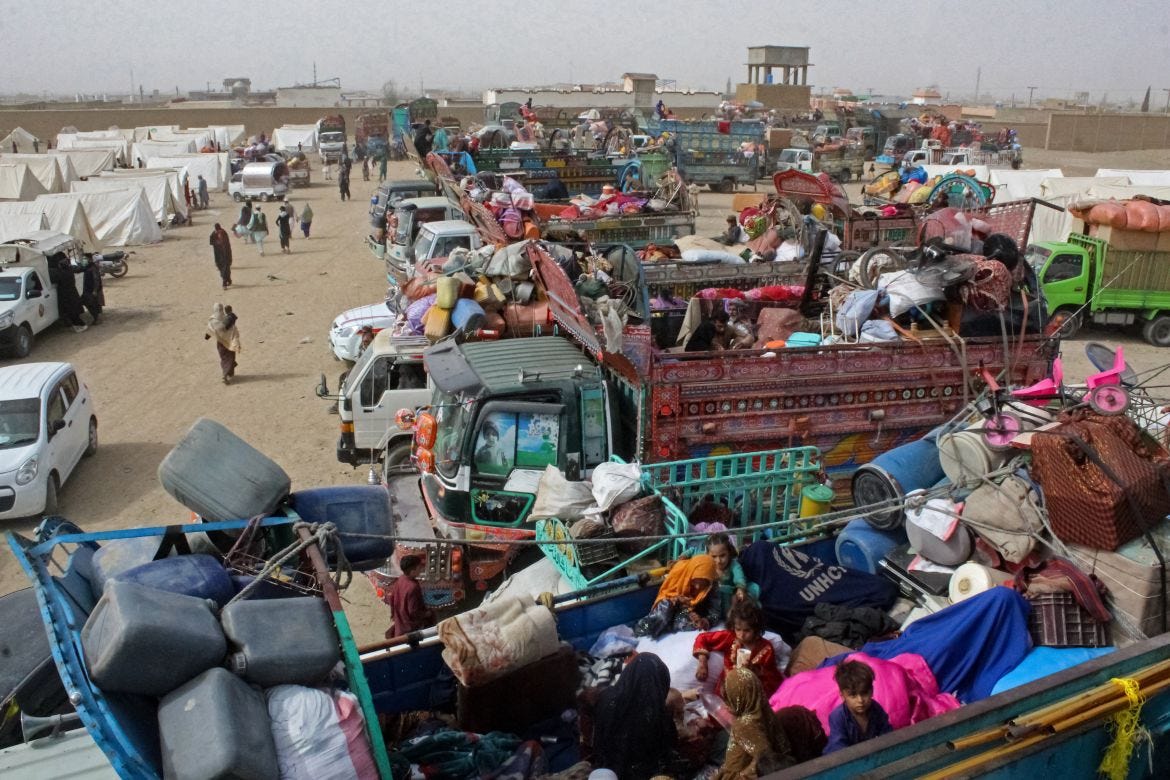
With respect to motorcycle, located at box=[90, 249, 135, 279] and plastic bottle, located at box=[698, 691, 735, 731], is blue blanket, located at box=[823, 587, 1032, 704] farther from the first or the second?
motorcycle, located at box=[90, 249, 135, 279]

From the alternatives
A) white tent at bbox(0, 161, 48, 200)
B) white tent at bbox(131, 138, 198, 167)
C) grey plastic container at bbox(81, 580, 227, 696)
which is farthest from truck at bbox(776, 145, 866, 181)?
grey plastic container at bbox(81, 580, 227, 696)

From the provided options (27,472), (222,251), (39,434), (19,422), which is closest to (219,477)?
(27,472)

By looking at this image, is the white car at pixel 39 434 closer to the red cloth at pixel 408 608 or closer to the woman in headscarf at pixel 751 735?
the red cloth at pixel 408 608

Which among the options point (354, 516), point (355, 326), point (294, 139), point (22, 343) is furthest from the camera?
point (294, 139)

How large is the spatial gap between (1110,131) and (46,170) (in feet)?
173

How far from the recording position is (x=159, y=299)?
19.5 meters

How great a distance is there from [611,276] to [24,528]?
22.4ft

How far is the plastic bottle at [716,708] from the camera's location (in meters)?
4.60

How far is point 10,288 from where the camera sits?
15.5 meters

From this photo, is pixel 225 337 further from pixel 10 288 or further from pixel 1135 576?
pixel 1135 576

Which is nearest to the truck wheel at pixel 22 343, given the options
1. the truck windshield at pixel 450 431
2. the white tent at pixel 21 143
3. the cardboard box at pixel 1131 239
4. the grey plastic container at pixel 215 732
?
the truck windshield at pixel 450 431

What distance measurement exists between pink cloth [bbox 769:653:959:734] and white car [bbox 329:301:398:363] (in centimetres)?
959

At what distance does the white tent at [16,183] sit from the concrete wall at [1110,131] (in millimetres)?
50621

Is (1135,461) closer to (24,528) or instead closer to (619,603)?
(619,603)
